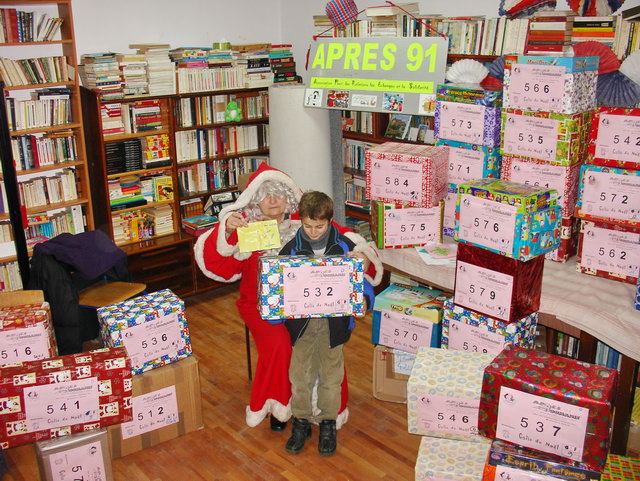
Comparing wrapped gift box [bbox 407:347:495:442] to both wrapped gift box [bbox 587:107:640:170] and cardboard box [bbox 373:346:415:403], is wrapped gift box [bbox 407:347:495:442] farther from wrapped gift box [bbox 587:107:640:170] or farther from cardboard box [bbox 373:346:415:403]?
wrapped gift box [bbox 587:107:640:170]

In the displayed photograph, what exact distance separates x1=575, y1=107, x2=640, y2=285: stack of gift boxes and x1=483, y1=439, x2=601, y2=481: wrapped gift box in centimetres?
116

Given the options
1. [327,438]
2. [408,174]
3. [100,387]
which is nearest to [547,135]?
[408,174]

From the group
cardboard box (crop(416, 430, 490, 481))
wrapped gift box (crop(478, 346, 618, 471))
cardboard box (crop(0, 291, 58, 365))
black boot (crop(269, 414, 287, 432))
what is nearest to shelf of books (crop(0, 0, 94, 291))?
cardboard box (crop(0, 291, 58, 365))

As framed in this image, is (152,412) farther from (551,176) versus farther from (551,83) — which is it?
(551,83)

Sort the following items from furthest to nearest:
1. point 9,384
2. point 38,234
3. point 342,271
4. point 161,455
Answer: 1. point 38,234
2. point 161,455
3. point 342,271
4. point 9,384

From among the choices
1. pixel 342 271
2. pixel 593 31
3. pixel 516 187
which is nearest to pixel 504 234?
pixel 516 187

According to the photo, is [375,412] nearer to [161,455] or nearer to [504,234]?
[161,455]

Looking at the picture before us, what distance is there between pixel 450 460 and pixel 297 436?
3.07ft

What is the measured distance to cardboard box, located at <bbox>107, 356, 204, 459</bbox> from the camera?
9.95ft

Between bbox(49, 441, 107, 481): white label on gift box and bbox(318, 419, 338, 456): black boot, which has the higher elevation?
bbox(49, 441, 107, 481): white label on gift box

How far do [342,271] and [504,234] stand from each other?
0.68 metres

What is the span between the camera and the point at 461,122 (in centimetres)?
319

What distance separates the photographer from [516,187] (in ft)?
8.79

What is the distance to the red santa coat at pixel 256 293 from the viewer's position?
10.2ft
